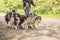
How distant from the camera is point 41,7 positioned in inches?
744

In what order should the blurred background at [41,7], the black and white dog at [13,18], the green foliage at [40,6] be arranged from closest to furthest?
the black and white dog at [13,18], the blurred background at [41,7], the green foliage at [40,6]

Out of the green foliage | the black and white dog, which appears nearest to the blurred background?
the green foliage

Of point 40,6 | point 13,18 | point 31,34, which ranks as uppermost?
point 13,18

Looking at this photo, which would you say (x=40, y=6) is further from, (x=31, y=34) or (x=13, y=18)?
(x=31, y=34)

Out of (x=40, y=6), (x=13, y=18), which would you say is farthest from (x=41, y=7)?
(x=13, y=18)

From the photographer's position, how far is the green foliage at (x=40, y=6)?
18.2m

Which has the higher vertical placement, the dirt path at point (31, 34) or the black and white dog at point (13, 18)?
the black and white dog at point (13, 18)

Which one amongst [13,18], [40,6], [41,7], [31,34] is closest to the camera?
[31,34]

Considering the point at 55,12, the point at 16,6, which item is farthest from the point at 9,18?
the point at 16,6

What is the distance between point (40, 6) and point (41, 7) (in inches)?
9.3

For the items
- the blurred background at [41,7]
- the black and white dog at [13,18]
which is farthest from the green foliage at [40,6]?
the black and white dog at [13,18]

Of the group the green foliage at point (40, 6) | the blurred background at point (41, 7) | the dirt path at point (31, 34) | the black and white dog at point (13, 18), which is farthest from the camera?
the green foliage at point (40, 6)

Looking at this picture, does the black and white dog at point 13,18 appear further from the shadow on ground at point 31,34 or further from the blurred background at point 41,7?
the blurred background at point 41,7

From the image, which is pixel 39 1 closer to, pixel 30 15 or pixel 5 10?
pixel 5 10
